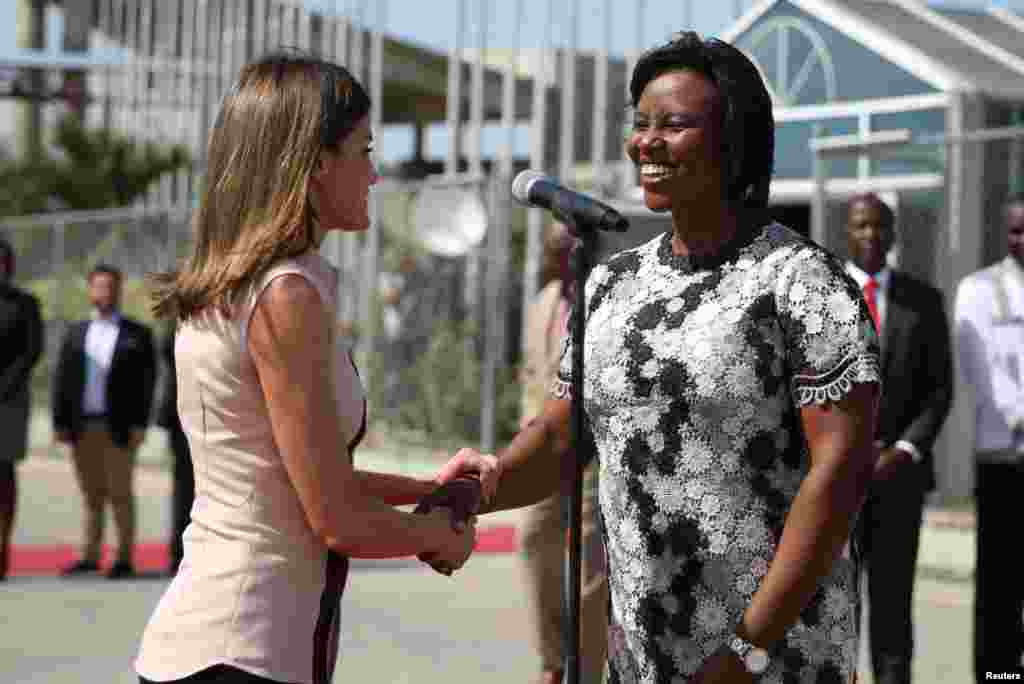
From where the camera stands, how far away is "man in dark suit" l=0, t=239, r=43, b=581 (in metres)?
11.4

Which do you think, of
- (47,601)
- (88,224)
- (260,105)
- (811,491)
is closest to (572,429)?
(811,491)

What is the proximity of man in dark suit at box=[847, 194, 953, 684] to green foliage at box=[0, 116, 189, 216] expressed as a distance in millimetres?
28505

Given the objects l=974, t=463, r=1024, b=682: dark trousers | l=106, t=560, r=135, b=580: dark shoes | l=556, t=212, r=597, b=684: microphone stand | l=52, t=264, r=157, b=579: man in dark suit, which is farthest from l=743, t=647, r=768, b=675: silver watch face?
l=52, t=264, r=157, b=579: man in dark suit

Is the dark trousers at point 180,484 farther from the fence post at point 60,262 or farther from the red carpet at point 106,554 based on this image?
the fence post at point 60,262

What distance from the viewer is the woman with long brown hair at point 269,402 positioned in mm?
3062

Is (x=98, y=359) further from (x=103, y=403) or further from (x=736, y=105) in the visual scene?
(x=736, y=105)

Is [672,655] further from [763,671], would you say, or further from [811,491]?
[811,491]

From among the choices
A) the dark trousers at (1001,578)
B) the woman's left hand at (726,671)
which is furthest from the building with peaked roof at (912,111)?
the woman's left hand at (726,671)

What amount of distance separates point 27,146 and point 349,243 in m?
19.5

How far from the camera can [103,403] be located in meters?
12.1

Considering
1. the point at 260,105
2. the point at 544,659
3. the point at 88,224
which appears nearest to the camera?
the point at 260,105

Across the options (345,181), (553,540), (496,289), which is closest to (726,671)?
(345,181)

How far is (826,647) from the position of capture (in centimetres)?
330

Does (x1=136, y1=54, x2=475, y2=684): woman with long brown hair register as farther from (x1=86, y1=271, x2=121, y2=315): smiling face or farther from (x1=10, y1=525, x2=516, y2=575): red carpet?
(x1=10, y1=525, x2=516, y2=575): red carpet
